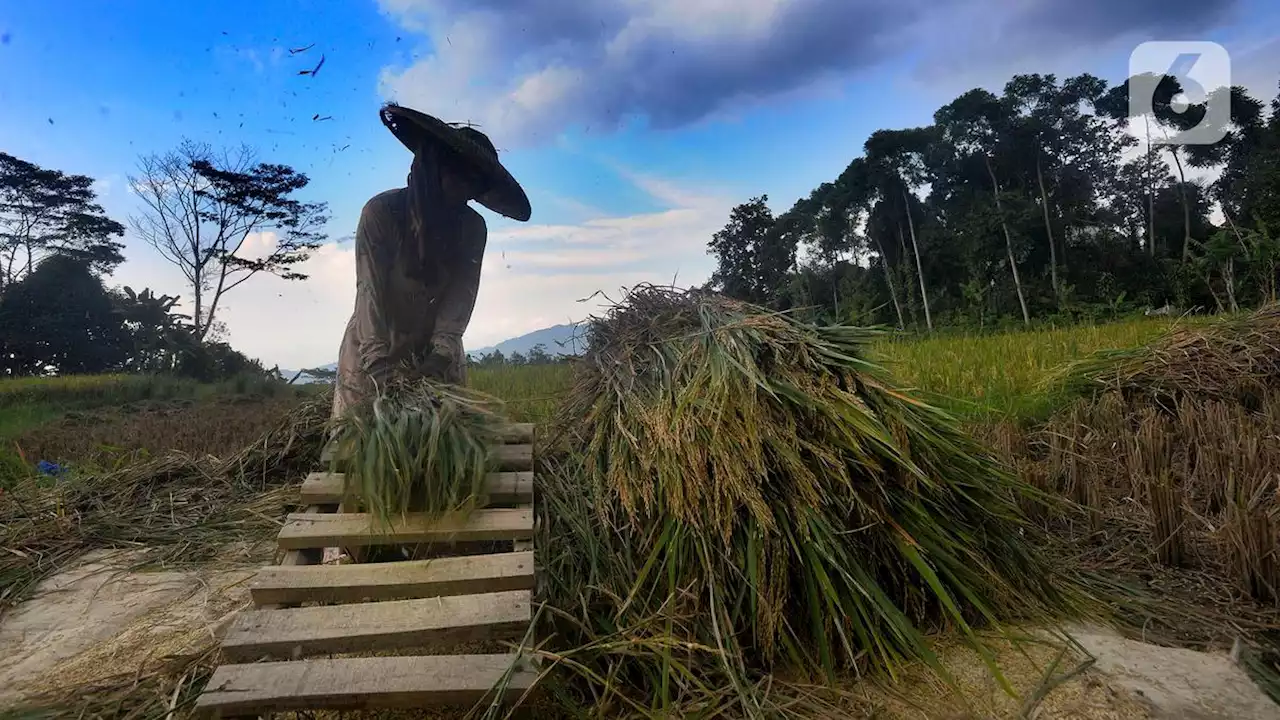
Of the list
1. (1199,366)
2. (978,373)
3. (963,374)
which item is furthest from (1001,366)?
(1199,366)

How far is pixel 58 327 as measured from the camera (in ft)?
58.1

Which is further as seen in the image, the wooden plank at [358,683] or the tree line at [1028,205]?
the tree line at [1028,205]

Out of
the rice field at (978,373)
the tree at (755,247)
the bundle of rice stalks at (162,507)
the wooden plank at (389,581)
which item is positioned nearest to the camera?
the wooden plank at (389,581)

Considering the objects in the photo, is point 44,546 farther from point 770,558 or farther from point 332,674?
point 770,558

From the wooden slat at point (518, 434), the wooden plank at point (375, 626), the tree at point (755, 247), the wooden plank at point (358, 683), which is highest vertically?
the tree at point (755, 247)

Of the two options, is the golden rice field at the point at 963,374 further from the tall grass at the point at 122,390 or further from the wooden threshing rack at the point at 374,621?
the wooden threshing rack at the point at 374,621

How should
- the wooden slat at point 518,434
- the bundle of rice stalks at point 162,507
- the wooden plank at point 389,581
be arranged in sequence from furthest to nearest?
1. the bundle of rice stalks at point 162,507
2. the wooden slat at point 518,434
3. the wooden plank at point 389,581

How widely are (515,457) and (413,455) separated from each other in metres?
0.46

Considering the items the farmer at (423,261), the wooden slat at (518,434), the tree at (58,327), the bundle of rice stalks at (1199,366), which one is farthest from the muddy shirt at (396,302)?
the tree at (58,327)

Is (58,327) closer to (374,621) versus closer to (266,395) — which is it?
(266,395)

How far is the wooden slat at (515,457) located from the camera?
277cm

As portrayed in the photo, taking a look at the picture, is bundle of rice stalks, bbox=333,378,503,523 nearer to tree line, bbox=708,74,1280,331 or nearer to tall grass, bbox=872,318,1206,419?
tall grass, bbox=872,318,1206,419

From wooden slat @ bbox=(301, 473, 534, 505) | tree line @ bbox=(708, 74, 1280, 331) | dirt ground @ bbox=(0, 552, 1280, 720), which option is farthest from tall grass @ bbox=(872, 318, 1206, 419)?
tree line @ bbox=(708, 74, 1280, 331)

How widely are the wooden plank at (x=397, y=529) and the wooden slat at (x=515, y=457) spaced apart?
431 millimetres
